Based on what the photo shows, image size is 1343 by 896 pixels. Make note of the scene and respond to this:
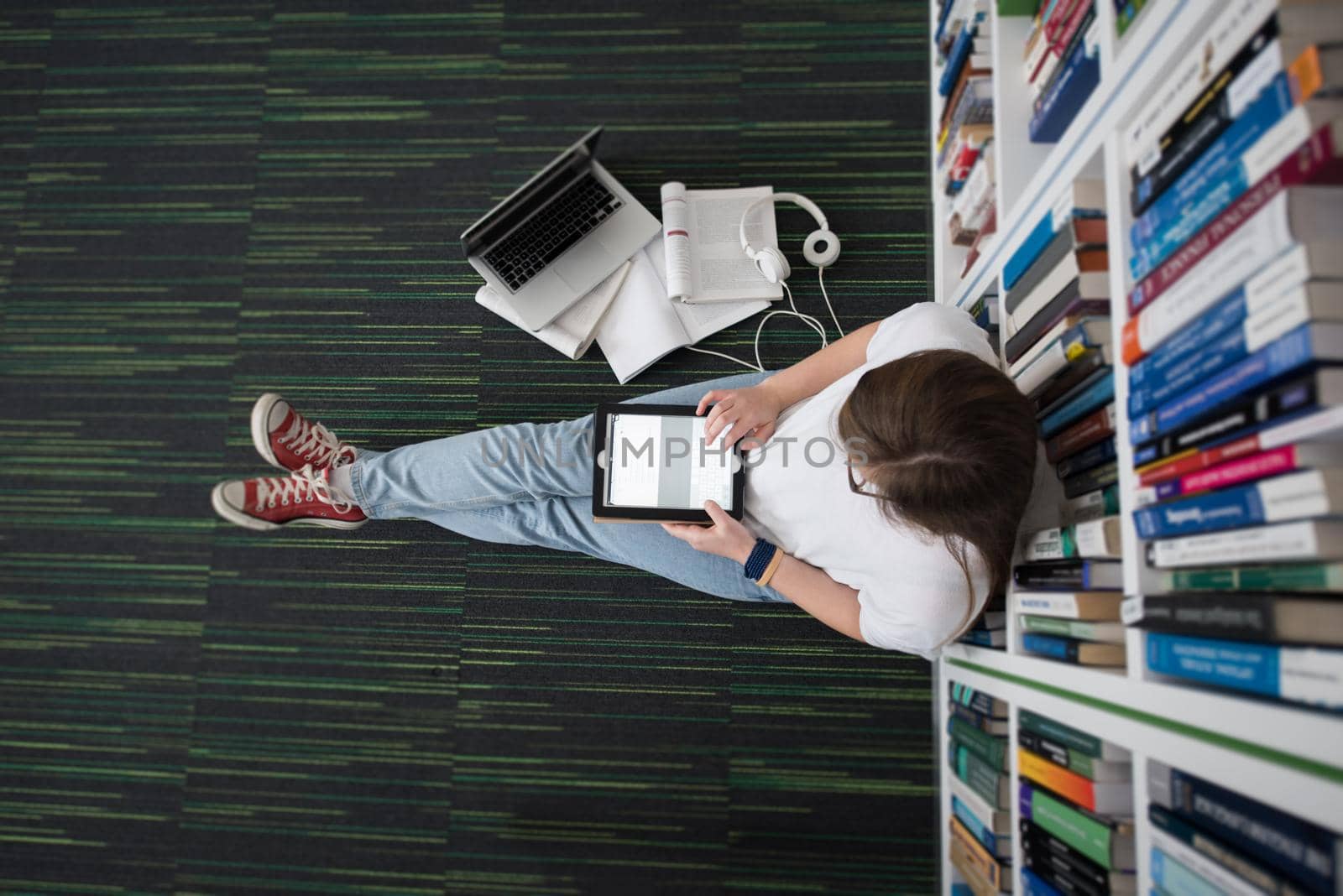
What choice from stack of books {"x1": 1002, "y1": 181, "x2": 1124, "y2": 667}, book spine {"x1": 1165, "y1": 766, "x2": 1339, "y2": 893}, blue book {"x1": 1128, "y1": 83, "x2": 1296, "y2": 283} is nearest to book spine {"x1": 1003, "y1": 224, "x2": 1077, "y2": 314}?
stack of books {"x1": 1002, "y1": 181, "x2": 1124, "y2": 667}

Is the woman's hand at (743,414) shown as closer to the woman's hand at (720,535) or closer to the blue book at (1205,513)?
the woman's hand at (720,535)

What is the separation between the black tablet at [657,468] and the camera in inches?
47.9

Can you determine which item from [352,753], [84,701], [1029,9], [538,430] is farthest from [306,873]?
[1029,9]

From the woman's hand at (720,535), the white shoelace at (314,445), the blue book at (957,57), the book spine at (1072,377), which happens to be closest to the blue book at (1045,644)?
the book spine at (1072,377)

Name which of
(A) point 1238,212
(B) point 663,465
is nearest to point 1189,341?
(A) point 1238,212

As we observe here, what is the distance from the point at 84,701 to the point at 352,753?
651mm

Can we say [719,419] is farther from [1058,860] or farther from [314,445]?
[314,445]

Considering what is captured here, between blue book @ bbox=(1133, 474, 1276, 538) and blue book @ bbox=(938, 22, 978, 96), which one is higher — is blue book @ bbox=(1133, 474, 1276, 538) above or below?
below

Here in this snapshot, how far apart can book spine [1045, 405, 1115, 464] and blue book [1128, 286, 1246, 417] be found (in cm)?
7

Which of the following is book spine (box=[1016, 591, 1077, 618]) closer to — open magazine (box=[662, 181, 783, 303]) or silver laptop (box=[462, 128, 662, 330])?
open magazine (box=[662, 181, 783, 303])

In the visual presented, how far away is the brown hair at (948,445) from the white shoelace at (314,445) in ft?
3.76

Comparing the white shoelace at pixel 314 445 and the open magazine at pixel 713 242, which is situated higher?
the open magazine at pixel 713 242

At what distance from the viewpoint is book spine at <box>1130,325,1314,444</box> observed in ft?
2.02

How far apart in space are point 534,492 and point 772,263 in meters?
0.74
